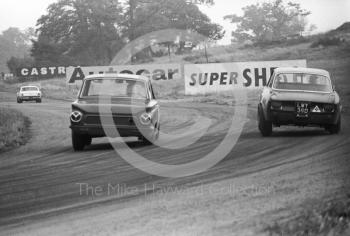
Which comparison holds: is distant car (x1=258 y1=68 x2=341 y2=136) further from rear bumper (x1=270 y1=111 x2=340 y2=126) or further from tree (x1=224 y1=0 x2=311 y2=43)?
tree (x1=224 y1=0 x2=311 y2=43)

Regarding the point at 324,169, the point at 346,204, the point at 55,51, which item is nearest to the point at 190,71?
the point at 55,51

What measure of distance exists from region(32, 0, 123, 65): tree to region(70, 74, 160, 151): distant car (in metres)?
25.4

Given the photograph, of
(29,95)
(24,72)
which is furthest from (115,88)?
(24,72)

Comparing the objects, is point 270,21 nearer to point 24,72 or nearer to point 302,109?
point 24,72

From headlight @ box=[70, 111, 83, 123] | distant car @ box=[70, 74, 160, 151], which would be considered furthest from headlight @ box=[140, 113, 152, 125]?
headlight @ box=[70, 111, 83, 123]

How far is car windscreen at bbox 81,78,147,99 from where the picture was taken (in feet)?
46.3

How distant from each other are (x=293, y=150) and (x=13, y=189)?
4841mm

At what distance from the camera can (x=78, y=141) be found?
13.6m

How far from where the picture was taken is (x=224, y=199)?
23.1 feet

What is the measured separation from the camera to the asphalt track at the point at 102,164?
771cm

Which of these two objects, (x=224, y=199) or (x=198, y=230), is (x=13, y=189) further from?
(x=198, y=230)

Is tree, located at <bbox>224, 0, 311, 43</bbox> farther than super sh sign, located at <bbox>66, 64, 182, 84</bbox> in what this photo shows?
Yes

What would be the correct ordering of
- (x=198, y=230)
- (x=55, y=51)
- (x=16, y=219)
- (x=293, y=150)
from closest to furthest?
(x=198, y=230) → (x=16, y=219) → (x=293, y=150) → (x=55, y=51)

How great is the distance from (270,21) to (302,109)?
163 feet
